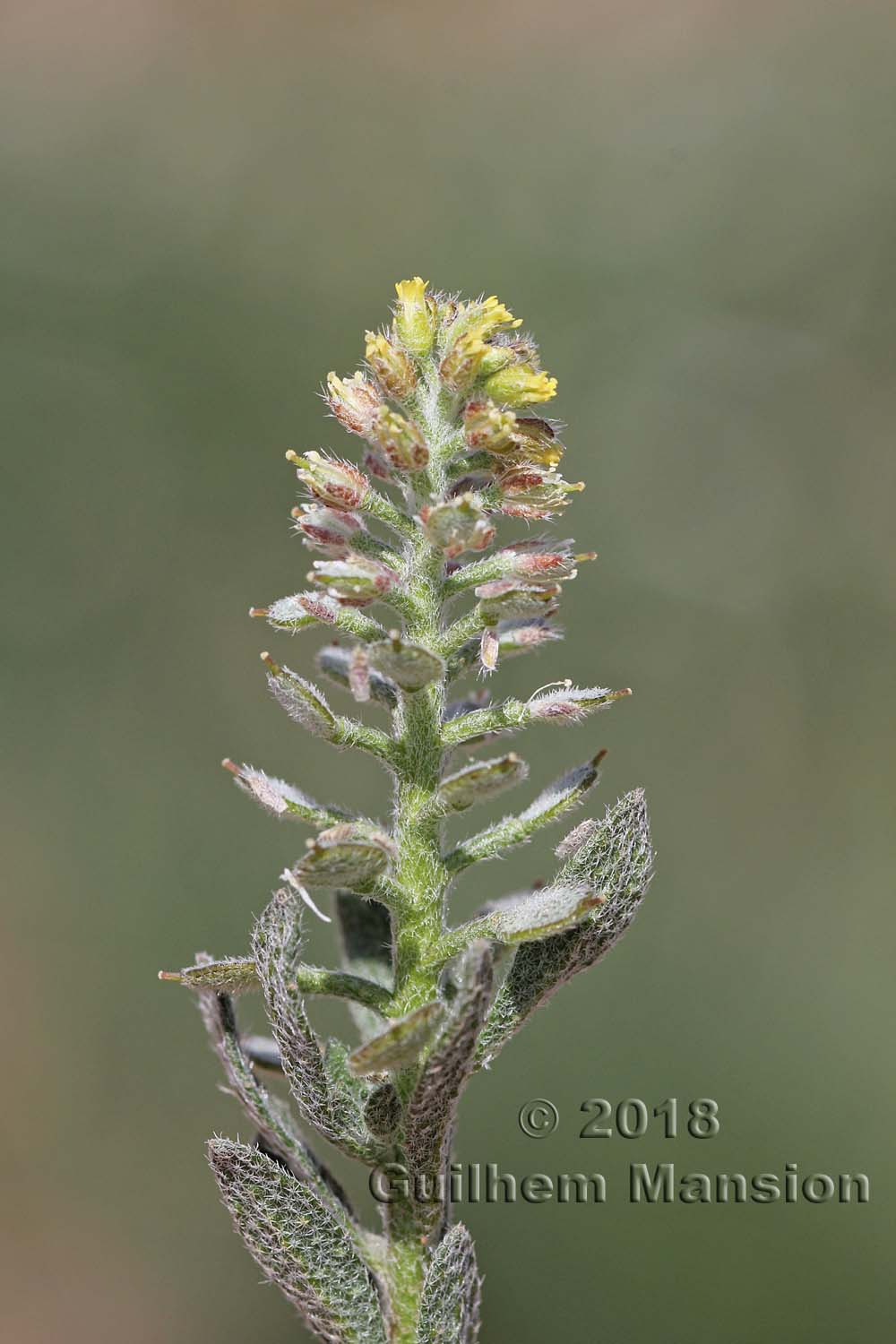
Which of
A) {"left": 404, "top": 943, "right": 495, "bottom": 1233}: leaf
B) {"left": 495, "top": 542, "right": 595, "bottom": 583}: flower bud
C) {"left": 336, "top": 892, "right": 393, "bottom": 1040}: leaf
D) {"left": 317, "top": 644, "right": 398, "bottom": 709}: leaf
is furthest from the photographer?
{"left": 336, "top": 892, "right": 393, "bottom": 1040}: leaf

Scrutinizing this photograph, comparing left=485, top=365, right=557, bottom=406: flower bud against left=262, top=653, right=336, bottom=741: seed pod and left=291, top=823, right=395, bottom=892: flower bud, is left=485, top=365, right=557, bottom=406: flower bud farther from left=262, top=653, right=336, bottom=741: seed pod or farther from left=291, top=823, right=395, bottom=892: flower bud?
left=291, top=823, right=395, bottom=892: flower bud

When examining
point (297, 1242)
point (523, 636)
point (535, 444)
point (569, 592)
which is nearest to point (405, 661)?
point (523, 636)

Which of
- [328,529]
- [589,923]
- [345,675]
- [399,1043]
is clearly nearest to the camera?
[399,1043]

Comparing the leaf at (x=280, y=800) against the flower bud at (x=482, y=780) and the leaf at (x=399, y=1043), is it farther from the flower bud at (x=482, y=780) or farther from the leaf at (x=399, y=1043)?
the leaf at (x=399, y=1043)

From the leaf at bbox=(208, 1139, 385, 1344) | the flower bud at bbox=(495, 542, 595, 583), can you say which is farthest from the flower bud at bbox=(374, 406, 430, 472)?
Result: the leaf at bbox=(208, 1139, 385, 1344)

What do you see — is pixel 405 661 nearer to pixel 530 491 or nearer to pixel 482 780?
pixel 482 780

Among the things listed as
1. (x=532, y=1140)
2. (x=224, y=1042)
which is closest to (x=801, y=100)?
(x=532, y=1140)
